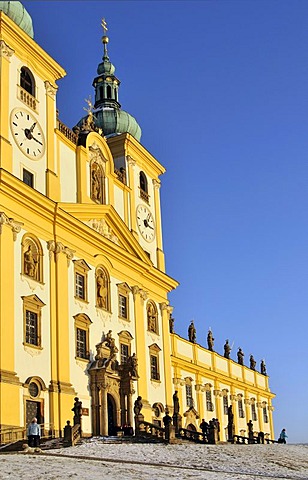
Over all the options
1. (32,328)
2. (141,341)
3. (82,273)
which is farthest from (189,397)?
(32,328)

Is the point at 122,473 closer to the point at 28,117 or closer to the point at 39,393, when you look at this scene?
the point at 39,393

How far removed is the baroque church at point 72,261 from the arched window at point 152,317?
6 centimetres

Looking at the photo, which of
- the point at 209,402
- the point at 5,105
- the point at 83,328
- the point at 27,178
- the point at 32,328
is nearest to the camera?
the point at 32,328

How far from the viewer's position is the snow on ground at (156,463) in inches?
741

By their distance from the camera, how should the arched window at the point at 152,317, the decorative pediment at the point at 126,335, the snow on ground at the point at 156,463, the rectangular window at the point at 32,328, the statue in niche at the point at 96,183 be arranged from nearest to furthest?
the snow on ground at the point at 156,463 < the rectangular window at the point at 32,328 < the decorative pediment at the point at 126,335 < the statue in niche at the point at 96,183 < the arched window at the point at 152,317

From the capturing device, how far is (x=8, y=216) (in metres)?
32.1

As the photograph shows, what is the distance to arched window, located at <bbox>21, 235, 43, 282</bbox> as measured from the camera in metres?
32.8

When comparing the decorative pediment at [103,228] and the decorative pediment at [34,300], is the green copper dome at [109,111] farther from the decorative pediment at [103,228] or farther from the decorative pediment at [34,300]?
the decorative pediment at [34,300]

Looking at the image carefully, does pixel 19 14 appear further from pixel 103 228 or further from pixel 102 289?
pixel 102 289

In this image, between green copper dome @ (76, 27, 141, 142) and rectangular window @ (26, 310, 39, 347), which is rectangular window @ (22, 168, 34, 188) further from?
green copper dome @ (76, 27, 141, 142)

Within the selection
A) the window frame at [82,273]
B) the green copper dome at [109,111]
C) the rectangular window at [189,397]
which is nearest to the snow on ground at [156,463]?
the window frame at [82,273]

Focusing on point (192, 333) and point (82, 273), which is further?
point (192, 333)

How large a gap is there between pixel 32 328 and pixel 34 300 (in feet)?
3.83

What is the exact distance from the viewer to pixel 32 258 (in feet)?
109
